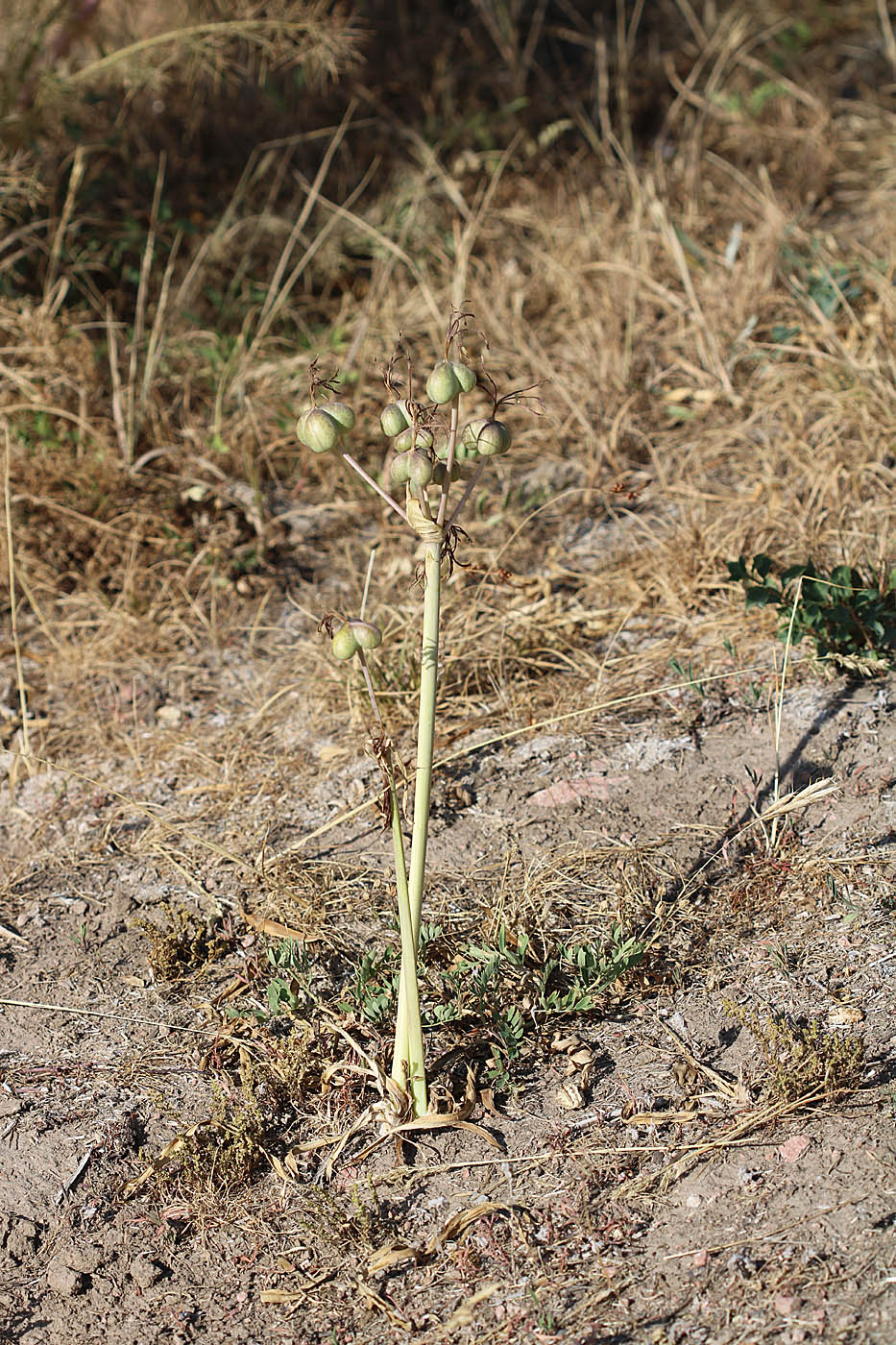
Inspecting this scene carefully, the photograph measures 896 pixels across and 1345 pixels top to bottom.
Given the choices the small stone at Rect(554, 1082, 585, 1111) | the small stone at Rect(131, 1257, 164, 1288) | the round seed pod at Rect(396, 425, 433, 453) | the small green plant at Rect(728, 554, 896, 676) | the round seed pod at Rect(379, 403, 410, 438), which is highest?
the round seed pod at Rect(379, 403, 410, 438)

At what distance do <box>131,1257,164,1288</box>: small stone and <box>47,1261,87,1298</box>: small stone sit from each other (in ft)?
0.22

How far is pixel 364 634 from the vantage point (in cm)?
143

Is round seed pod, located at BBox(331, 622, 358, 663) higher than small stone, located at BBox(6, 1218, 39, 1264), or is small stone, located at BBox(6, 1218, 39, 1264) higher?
round seed pod, located at BBox(331, 622, 358, 663)

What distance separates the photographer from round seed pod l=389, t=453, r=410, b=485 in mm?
1425

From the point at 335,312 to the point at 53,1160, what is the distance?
2777 millimetres

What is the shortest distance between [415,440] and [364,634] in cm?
25

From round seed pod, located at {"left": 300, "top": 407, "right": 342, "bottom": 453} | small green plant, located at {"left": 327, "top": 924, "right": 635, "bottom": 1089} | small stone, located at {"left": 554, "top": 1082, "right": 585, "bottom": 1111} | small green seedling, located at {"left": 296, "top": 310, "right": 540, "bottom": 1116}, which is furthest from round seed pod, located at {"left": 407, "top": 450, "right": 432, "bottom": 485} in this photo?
small stone, located at {"left": 554, "top": 1082, "right": 585, "bottom": 1111}

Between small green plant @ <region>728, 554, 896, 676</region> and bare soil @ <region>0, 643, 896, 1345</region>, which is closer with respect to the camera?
bare soil @ <region>0, 643, 896, 1345</region>

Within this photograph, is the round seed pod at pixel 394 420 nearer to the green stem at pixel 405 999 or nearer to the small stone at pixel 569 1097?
the green stem at pixel 405 999

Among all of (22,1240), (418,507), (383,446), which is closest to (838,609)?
(418,507)

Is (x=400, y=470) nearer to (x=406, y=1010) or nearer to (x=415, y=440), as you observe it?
(x=415, y=440)

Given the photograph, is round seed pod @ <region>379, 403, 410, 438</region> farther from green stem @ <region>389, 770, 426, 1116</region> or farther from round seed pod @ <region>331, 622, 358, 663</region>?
green stem @ <region>389, 770, 426, 1116</region>

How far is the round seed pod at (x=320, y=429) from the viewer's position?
4.74 feet

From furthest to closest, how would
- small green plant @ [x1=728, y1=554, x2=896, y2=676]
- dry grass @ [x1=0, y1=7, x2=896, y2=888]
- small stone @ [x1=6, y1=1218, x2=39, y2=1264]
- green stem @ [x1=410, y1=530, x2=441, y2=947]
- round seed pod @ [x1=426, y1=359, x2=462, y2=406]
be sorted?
dry grass @ [x1=0, y1=7, x2=896, y2=888], small green plant @ [x1=728, y1=554, x2=896, y2=676], small stone @ [x1=6, y1=1218, x2=39, y2=1264], green stem @ [x1=410, y1=530, x2=441, y2=947], round seed pod @ [x1=426, y1=359, x2=462, y2=406]
